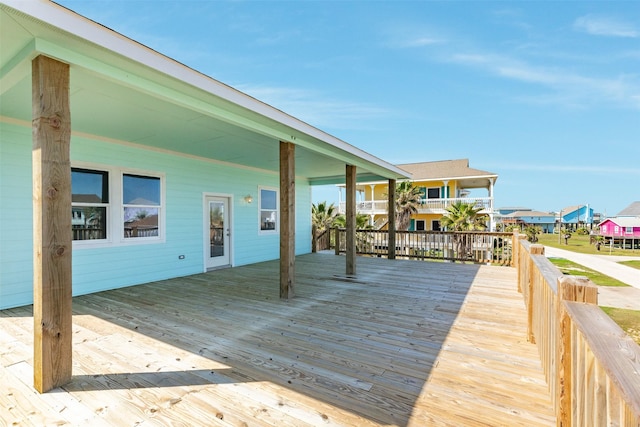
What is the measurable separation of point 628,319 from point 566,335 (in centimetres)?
756

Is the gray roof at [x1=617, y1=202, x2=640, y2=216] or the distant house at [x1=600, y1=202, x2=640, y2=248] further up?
the gray roof at [x1=617, y1=202, x2=640, y2=216]

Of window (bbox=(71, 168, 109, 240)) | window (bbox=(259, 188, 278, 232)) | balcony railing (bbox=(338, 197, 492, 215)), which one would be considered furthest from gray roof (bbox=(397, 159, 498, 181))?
window (bbox=(71, 168, 109, 240))

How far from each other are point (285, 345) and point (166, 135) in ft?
13.5

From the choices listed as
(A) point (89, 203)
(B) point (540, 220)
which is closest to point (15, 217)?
(A) point (89, 203)

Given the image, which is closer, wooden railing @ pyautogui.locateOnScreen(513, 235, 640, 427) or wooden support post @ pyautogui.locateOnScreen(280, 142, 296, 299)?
wooden railing @ pyautogui.locateOnScreen(513, 235, 640, 427)

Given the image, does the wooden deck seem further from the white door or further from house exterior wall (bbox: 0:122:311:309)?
the white door

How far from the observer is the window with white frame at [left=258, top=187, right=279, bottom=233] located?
348 inches

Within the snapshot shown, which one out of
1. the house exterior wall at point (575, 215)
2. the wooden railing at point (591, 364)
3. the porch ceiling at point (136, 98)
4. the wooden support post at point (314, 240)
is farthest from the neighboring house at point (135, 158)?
the house exterior wall at point (575, 215)

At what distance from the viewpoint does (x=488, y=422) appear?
189 cm

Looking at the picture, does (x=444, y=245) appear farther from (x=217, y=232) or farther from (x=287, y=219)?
(x=217, y=232)

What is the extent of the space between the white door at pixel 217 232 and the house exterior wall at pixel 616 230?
4022cm

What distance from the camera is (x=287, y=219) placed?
4832mm

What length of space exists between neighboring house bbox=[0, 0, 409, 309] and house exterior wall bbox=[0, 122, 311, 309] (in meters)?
0.02

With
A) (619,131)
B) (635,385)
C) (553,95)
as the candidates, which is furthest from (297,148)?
(619,131)
